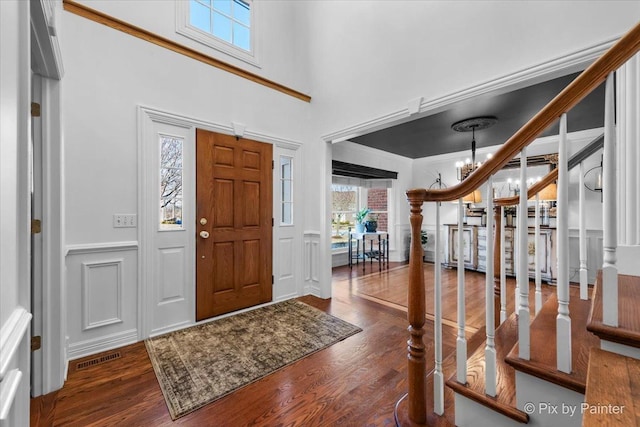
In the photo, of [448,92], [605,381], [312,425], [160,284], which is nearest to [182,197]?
[160,284]

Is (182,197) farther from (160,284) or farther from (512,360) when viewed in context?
(512,360)

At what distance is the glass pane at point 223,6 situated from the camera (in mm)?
3035

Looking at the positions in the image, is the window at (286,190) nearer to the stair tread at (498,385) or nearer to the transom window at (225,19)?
the transom window at (225,19)

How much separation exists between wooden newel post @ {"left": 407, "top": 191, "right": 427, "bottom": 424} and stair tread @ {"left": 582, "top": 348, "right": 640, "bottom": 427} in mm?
584

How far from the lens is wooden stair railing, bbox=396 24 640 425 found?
880 millimetres

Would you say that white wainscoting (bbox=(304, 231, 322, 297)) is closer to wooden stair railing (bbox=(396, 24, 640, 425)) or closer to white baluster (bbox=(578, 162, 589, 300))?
wooden stair railing (bbox=(396, 24, 640, 425))

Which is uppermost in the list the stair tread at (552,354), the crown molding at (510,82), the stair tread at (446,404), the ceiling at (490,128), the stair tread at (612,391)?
the ceiling at (490,128)

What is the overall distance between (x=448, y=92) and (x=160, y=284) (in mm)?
3178

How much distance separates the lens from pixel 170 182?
2646 millimetres

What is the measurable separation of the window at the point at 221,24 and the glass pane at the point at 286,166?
3.87 feet

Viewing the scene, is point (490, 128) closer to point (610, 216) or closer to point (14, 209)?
point (610, 216)

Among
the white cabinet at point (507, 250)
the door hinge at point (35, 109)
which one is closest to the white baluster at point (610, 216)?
the door hinge at point (35, 109)

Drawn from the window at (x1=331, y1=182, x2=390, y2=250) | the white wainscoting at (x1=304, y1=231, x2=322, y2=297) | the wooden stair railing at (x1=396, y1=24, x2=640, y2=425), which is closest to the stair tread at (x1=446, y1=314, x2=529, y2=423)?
the wooden stair railing at (x1=396, y1=24, x2=640, y2=425)

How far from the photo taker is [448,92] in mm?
2396
